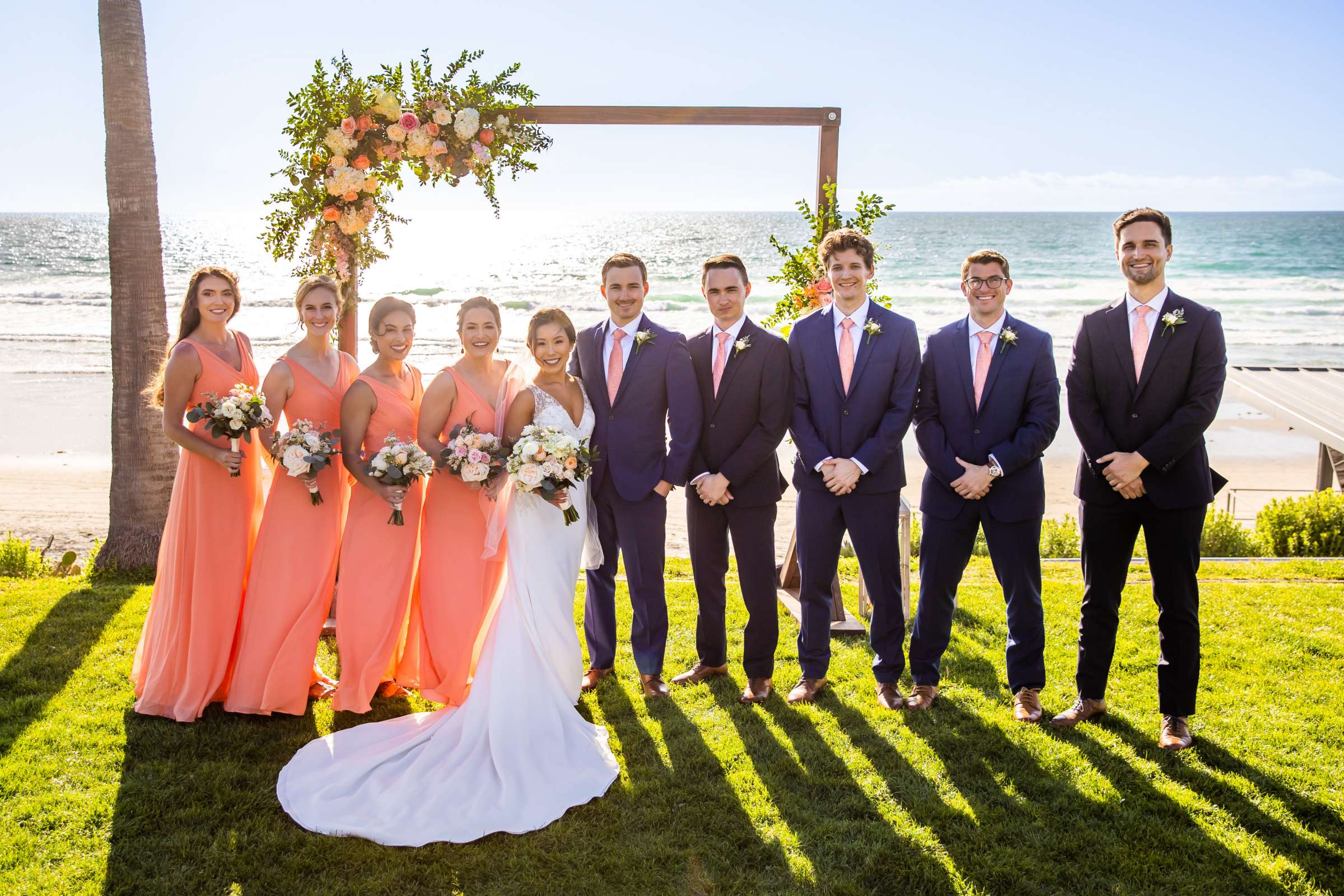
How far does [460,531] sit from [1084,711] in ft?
11.3

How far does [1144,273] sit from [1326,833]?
8.48ft

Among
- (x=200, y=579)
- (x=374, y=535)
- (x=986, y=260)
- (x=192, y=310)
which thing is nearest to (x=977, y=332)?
(x=986, y=260)

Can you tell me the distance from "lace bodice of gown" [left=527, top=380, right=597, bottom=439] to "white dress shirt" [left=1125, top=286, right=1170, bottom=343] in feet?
9.33

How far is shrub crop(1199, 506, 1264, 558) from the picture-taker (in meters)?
9.28

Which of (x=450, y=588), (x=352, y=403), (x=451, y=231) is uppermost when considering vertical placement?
(x=451, y=231)

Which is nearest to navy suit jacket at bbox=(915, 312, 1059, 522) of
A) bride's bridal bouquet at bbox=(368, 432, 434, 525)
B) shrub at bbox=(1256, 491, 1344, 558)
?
bride's bridal bouquet at bbox=(368, 432, 434, 525)

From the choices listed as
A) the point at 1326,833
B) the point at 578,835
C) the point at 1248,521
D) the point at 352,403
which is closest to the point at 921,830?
the point at 578,835

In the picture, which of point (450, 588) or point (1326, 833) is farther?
point (450, 588)

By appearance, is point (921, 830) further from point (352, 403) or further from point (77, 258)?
point (77, 258)

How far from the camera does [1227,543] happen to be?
936cm

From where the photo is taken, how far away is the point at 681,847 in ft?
11.9

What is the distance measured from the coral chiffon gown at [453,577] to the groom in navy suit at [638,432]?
0.73m

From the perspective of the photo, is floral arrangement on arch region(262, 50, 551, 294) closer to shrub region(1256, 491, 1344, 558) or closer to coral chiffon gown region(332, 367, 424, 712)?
coral chiffon gown region(332, 367, 424, 712)

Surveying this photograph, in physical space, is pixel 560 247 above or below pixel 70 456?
above
